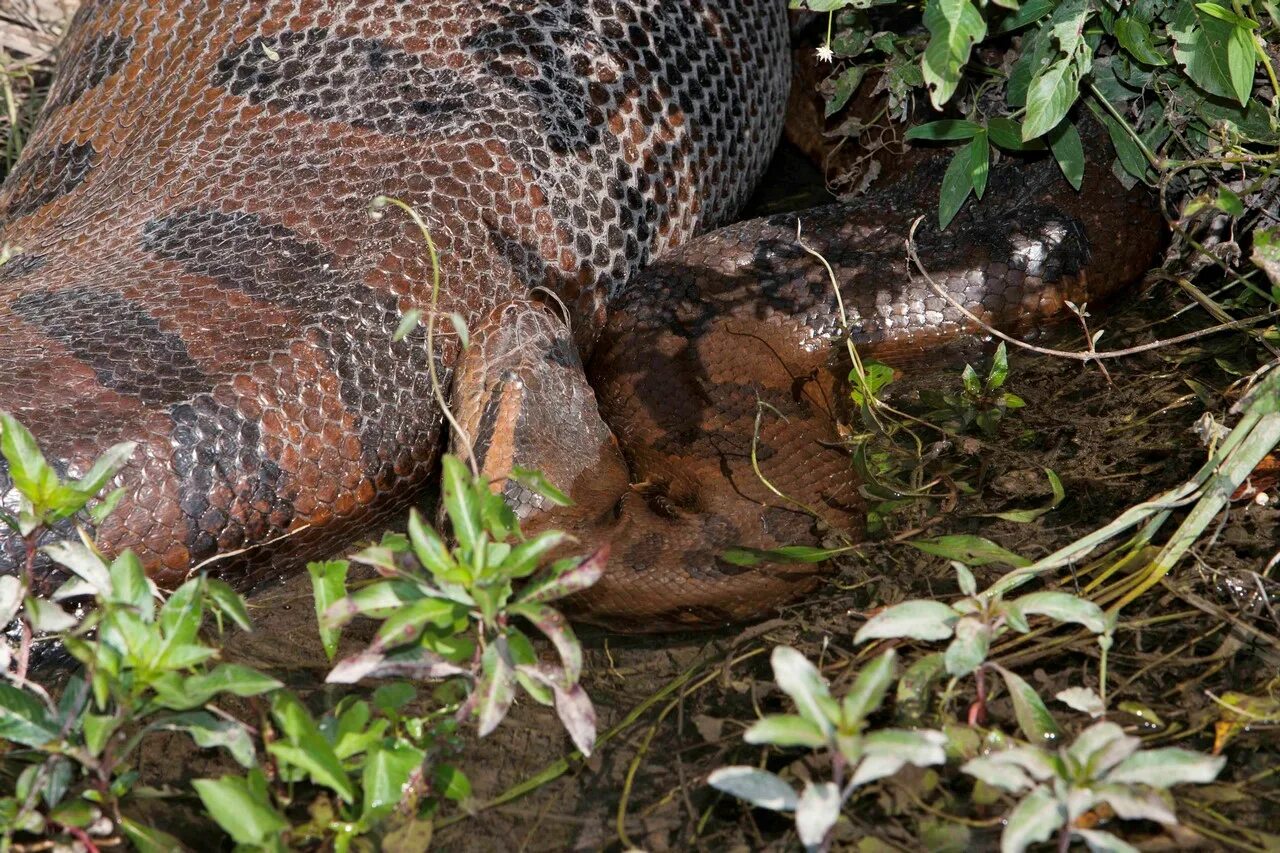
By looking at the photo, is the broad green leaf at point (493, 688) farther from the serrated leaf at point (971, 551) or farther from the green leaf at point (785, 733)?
the serrated leaf at point (971, 551)

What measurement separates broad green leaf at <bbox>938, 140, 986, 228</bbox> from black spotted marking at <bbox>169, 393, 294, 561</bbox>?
1.95m

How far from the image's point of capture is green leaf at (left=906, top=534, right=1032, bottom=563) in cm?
282

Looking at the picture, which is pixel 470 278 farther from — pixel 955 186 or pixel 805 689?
pixel 805 689

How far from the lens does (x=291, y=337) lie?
11.2 feet

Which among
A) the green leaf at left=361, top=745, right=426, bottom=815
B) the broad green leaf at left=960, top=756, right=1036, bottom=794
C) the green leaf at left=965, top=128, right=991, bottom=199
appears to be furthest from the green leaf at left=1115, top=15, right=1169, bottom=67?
the green leaf at left=361, top=745, right=426, bottom=815

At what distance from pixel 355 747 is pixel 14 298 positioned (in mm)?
2027

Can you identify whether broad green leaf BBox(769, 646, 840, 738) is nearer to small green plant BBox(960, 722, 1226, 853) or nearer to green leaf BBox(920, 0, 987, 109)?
small green plant BBox(960, 722, 1226, 853)

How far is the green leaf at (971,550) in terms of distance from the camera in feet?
9.25

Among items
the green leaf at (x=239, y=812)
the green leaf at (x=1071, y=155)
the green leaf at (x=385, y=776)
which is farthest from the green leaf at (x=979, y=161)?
the green leaf at (x=239, y=812)

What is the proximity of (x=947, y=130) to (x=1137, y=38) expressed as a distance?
572 millimetres

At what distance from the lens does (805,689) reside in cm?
208

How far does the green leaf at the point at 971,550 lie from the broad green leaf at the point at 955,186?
1.12 metres

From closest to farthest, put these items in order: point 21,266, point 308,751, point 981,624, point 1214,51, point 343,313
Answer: point 308,751 → point 981,624 → point 1214,51 → point 343,313 → point 21,266

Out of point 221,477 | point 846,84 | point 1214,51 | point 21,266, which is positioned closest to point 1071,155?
point 1214,51
